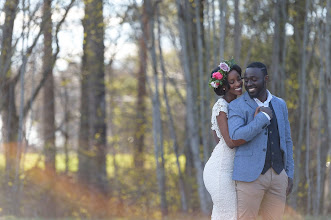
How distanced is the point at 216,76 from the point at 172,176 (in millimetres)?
6600

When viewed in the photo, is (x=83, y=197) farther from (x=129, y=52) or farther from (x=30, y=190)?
(x=129, y=52)

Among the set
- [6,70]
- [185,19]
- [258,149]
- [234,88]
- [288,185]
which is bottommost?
[288,185]

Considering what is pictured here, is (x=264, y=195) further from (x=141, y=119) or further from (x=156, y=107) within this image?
(x=141, y=119)

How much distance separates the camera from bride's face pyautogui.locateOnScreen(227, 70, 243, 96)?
12.1ft

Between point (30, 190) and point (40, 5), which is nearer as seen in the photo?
point (40, 5)

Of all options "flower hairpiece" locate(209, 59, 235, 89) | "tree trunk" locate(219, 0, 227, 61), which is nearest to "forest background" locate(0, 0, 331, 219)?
"tree trunk" locate(219, 0, 227, 61)

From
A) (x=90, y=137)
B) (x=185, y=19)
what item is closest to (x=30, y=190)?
(x=90, y=137)

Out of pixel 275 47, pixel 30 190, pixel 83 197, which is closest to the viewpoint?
pixel 275 47

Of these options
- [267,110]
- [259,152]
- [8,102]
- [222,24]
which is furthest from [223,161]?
[8,102]

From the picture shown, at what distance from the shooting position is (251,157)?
11.1ft

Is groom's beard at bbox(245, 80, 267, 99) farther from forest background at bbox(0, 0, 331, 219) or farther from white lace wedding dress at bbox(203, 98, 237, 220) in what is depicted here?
forest background at bbox(0, 0, 331, 219)

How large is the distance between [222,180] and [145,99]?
1077 cm

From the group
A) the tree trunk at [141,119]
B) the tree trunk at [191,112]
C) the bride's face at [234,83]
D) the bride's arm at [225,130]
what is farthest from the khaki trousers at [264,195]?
the tree trunk at [141,119]

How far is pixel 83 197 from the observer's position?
11.1m
